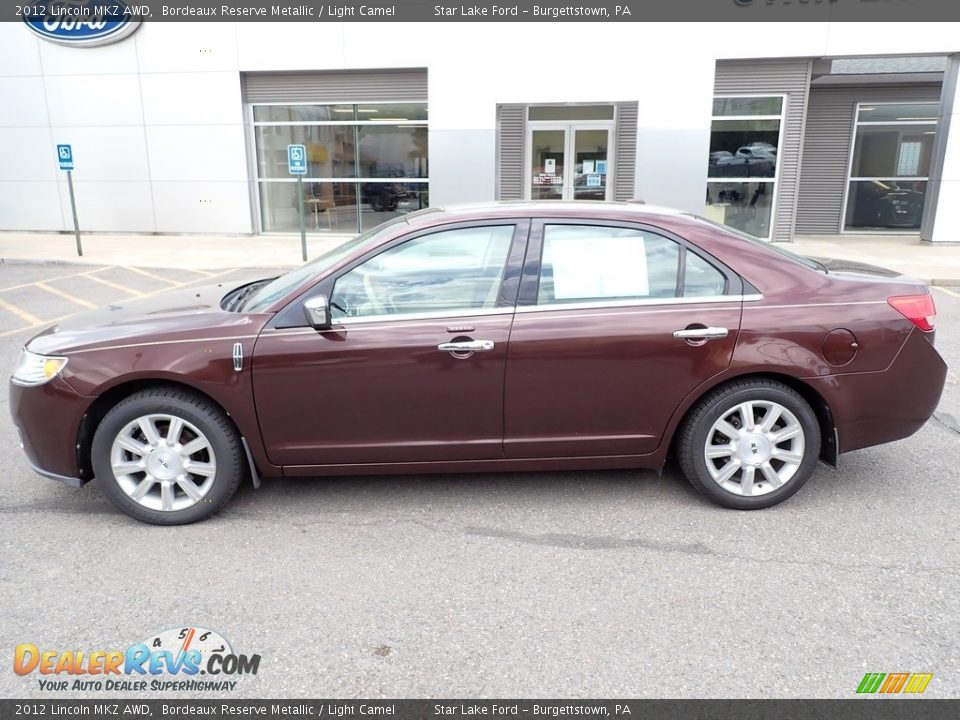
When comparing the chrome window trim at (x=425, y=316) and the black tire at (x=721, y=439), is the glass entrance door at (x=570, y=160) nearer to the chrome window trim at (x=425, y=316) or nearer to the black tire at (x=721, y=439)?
the black tire at (x=721, y=439)

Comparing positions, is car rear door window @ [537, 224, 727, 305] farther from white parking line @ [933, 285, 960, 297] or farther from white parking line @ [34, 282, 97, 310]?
white parking line @ [933, 285, 960, 297]

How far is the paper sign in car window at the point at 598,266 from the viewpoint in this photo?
3.77 m

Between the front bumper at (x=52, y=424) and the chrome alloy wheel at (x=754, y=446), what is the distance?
10.6ft

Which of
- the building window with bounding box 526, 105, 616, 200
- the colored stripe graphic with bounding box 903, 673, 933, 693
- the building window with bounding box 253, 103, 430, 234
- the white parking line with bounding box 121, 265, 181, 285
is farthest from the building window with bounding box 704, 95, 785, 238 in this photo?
the colored stripe graphic with bounding box 903, 673, 933, 693

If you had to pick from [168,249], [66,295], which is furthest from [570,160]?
[66,295]

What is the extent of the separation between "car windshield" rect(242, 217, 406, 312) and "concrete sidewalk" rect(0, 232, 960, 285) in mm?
9398

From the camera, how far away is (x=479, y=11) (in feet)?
48.4

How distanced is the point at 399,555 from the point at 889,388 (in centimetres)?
266

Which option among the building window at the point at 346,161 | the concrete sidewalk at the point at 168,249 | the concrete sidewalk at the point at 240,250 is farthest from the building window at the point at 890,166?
the concrete sidewalk at the point at 168,249

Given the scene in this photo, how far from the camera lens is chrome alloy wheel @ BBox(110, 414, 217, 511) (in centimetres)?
363

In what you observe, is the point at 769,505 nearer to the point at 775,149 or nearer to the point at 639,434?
the point at 639,434

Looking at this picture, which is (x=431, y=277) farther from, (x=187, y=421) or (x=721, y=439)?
(x=721, y=439)

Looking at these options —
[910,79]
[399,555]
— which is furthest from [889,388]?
[910,79]

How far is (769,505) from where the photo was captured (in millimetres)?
3818
